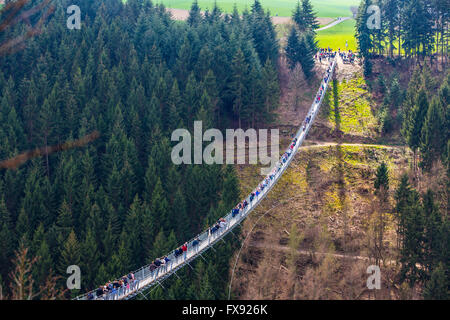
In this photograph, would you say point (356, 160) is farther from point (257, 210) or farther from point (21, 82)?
point (21, 82)

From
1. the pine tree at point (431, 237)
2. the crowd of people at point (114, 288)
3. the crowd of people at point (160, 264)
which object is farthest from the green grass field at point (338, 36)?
the crowd of people at point (114, 288)

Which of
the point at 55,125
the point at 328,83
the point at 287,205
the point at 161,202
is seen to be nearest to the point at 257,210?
the point at 287,205

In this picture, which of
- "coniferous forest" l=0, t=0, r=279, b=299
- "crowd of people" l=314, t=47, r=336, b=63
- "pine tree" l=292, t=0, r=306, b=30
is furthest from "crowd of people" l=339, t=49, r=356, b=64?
"coniferous forest" l=0, t=0, r=279, b=299

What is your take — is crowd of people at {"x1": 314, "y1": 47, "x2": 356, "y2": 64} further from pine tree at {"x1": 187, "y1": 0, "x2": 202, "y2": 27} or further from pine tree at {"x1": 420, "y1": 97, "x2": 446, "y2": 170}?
pine tree at {"x1": 420, "y1": 97, "x2": 446, "y2": 170}

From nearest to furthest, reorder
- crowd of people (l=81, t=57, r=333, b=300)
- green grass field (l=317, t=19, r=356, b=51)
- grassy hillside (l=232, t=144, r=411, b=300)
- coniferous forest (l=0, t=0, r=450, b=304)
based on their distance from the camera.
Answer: crowd of people (l=81, t=57, r=333, b=300), coniferous forest (l=0, t=0, r=450, b=304), grassy hillside (l=232, t=144, r=411, b=300), green grass field (l=317, t=19, r=356, b=51)

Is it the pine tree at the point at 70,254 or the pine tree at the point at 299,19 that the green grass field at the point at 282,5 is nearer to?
the pine tree at the point at 299,19

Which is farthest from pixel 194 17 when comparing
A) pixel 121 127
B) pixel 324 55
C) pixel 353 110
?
pixel 121 127
